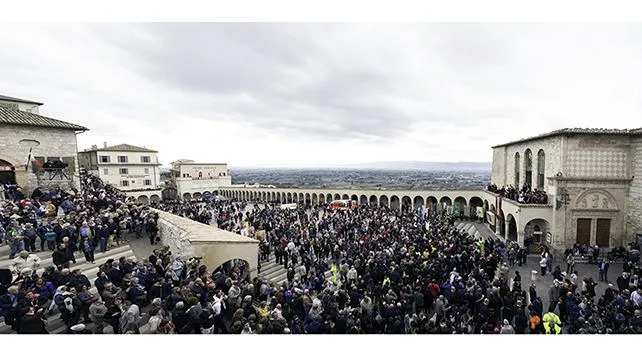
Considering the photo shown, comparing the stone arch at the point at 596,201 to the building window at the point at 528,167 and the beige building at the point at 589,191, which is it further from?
the building window at the point at 528,167

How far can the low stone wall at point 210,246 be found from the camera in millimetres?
12305

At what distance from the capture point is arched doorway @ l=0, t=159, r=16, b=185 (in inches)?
683

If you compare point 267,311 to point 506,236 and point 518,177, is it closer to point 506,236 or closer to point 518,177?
point 506,236

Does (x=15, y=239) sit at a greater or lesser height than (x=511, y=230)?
greater

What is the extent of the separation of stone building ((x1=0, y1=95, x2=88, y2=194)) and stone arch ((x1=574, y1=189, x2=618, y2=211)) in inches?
1232

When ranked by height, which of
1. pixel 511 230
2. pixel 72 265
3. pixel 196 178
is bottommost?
pixel 511 230

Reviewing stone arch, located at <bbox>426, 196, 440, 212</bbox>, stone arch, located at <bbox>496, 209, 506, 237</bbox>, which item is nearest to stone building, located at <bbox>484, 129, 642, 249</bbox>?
stone arch, located at <bbox>496, 209, 506, 237</bbox>

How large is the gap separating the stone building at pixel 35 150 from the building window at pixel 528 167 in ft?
102

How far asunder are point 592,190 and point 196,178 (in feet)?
168

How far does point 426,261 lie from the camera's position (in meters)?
13.3

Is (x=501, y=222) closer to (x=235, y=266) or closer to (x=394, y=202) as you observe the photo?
(x=394, y=202)

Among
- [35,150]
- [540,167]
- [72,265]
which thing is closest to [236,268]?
[72,265]

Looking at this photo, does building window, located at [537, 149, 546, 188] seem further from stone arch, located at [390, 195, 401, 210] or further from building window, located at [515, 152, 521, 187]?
stone arch, located at [390, 195, 401, 210]

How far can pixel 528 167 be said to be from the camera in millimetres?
23969
